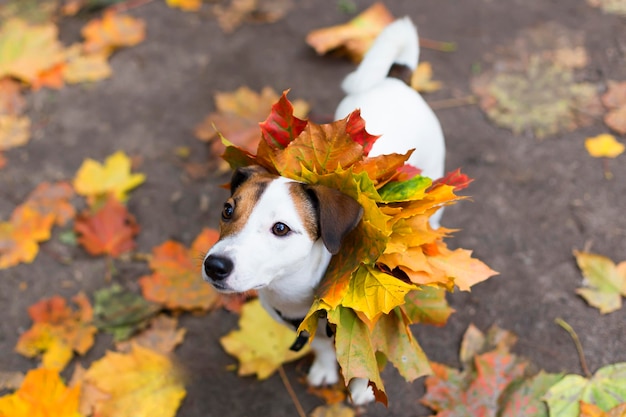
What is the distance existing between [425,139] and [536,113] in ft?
4.75

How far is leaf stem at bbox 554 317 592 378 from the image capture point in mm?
2632

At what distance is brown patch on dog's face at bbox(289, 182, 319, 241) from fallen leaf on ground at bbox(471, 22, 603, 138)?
216 cm

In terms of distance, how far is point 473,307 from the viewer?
2.93 m

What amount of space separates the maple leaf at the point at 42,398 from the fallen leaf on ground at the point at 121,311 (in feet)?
1.44

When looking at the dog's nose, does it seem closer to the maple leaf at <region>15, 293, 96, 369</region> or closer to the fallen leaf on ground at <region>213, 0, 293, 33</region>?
the maple leaf at <region>15, 293, 96, 369</region>

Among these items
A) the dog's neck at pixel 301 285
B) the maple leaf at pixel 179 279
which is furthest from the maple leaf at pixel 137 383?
the dog's neck at pixel 301 285

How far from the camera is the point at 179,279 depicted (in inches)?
122

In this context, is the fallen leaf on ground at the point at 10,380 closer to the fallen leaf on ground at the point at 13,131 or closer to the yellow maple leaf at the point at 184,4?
the fallen leaf on ground at the point at 13,131

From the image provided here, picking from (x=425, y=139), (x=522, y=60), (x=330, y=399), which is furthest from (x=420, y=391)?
(x=522, y=60)

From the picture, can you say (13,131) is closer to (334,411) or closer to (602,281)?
(334,411)

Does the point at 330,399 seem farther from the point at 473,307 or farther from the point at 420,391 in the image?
the point at 473,307

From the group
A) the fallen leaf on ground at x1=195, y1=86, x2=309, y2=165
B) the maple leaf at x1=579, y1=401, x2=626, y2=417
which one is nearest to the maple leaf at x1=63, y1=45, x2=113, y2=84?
the fallen leaf on ground at x1=195, y1=86, x2=309, y2=165

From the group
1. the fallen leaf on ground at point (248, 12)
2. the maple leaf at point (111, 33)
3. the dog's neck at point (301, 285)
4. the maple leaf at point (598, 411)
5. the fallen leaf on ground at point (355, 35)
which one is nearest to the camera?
the dog's neck at point (301, 285)

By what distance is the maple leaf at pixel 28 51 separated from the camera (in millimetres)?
4082
